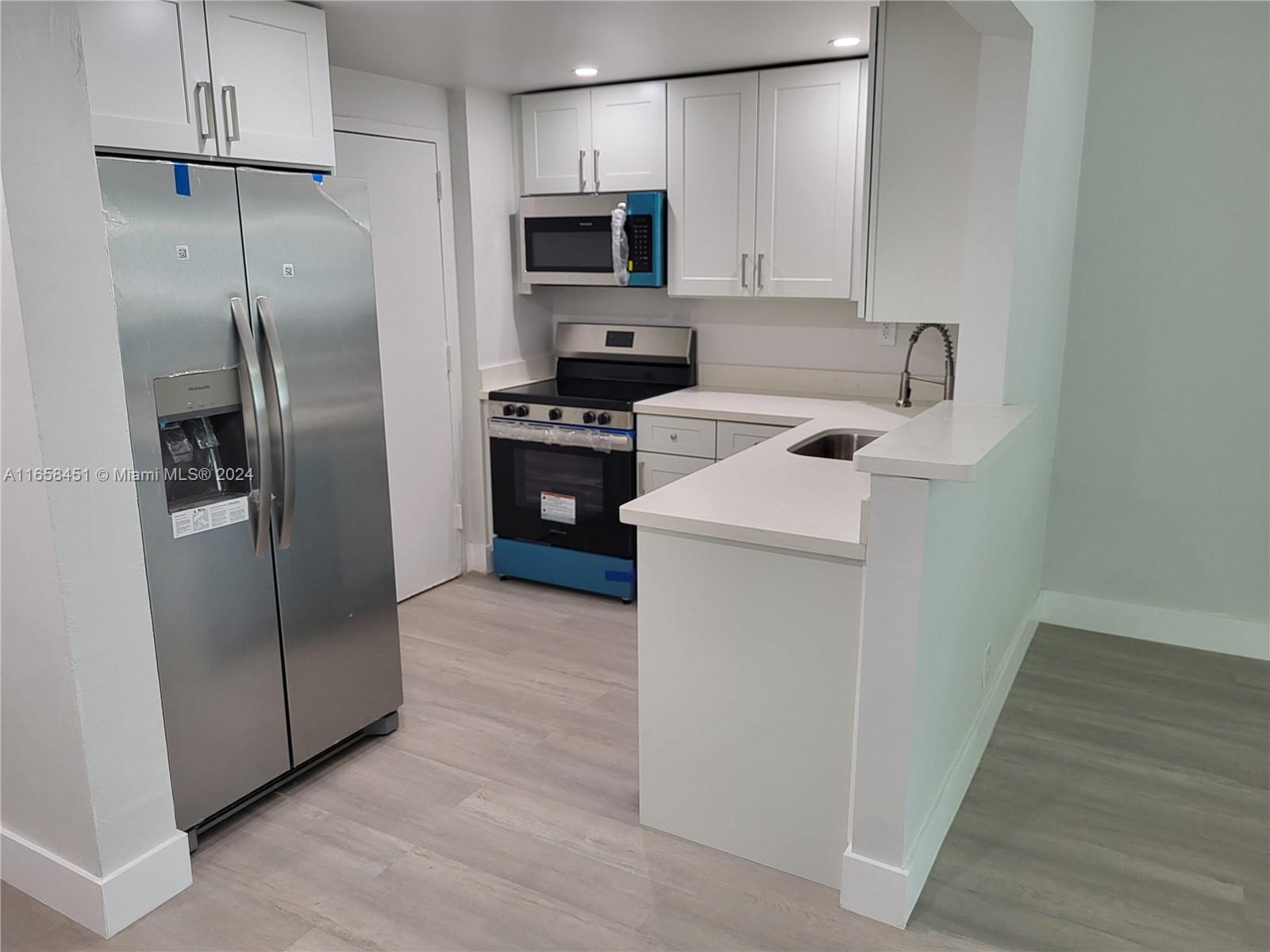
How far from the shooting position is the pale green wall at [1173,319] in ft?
10.8

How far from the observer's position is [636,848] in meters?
2.42

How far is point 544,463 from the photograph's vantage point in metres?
4.24

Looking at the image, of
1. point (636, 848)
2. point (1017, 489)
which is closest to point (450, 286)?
point (1017, 489)

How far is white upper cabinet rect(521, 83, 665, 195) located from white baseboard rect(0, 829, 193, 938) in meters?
3.14

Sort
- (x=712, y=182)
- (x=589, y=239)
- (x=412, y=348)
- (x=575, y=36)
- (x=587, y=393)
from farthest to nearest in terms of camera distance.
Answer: (x=587, y=393), (x=589, y=239), (x=412, y=348), (x=712, y=182), (x=575, y=36)

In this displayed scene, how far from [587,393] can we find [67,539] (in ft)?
9.17

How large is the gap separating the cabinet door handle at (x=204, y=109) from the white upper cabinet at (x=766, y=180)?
2.08m

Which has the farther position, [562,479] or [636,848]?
[562,479]

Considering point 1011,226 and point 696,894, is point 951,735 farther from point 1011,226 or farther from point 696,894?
point 1011,226

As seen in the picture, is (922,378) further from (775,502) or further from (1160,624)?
(775,502)

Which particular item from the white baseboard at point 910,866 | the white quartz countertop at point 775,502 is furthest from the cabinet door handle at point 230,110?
the white baseboard at point 910,866

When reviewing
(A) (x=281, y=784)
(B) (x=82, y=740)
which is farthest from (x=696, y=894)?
(B) (x=82, y=740)

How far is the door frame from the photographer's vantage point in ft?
13.0

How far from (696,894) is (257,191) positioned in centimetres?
214
